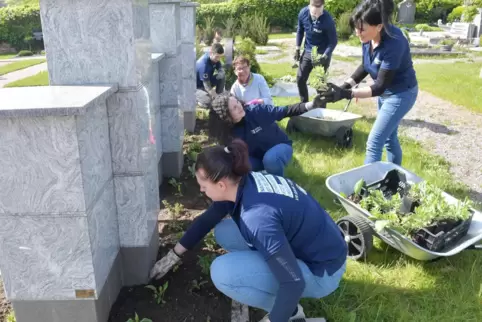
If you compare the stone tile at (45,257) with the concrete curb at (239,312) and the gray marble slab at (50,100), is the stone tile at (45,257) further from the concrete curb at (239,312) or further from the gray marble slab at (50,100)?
the concrete curb at (239,312)

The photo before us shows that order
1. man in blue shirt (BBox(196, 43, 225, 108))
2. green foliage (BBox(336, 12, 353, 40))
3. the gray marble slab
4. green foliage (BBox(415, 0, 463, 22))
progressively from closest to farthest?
the gray marble slab < man in blue shirt (BBox(196, 43, 225, 108)) < green foliage (BBox(336, 12, 353, 40)) < green foliage (BBox(415, 0, 463, 22))

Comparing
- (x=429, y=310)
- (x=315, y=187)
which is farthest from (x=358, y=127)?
(x=429, y=310)

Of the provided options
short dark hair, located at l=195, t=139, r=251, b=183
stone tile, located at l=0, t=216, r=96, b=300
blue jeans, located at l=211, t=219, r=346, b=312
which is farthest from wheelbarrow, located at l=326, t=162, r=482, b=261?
stone tile, located at l=0, t=216, r=96, b=300

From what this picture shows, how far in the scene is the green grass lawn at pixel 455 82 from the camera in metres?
8.06

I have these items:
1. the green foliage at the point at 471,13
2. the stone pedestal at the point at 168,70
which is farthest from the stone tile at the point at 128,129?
the green foliage at the point at 471,13

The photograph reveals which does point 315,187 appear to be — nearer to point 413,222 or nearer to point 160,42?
point 413,222

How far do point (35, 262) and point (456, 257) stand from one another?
9.03ft

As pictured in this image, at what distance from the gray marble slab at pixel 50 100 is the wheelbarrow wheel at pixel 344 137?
3.47 m

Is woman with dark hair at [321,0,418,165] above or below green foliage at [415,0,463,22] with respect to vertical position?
below

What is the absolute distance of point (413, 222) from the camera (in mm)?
2760

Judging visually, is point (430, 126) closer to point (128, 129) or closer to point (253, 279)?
point (253, 279)

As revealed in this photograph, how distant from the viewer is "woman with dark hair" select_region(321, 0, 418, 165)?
128 inches

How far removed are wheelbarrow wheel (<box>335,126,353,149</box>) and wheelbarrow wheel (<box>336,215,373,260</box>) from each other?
220cm

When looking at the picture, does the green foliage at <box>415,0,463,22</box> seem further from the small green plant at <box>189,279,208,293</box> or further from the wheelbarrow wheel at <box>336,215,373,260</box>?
the small green plant at <box>189,279,208,293</box>
